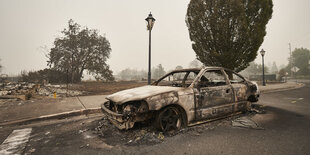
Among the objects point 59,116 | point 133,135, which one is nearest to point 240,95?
point 133,135

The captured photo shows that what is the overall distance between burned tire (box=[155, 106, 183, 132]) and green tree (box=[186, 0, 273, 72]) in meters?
7.98

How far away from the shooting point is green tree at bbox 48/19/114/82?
80.0ft

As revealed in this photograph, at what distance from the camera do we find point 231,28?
Answer: 9844 mm

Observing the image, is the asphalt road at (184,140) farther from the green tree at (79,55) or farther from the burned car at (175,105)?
the green tree at (79,55)

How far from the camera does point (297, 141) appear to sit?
8.59 feet

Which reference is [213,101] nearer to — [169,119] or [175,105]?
[175,105]

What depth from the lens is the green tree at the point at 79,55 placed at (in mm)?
24375

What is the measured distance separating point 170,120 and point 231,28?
9.24 meters

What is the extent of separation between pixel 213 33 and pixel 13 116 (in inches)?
423

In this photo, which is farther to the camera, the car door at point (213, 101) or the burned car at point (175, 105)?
the car door at point (213, 101)

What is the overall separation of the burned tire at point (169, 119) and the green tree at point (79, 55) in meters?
24.3

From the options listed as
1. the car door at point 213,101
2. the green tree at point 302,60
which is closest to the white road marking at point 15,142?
the car door at point 213,101

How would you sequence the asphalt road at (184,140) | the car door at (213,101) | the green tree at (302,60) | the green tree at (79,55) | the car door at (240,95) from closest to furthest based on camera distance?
the asphalt road at (184,140) < the car door at (213,101) < the car door at (240,95) < the green tree at (79,55) < the green tree at (302,60)

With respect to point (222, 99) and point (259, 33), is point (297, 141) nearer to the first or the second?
point (222, 99)
